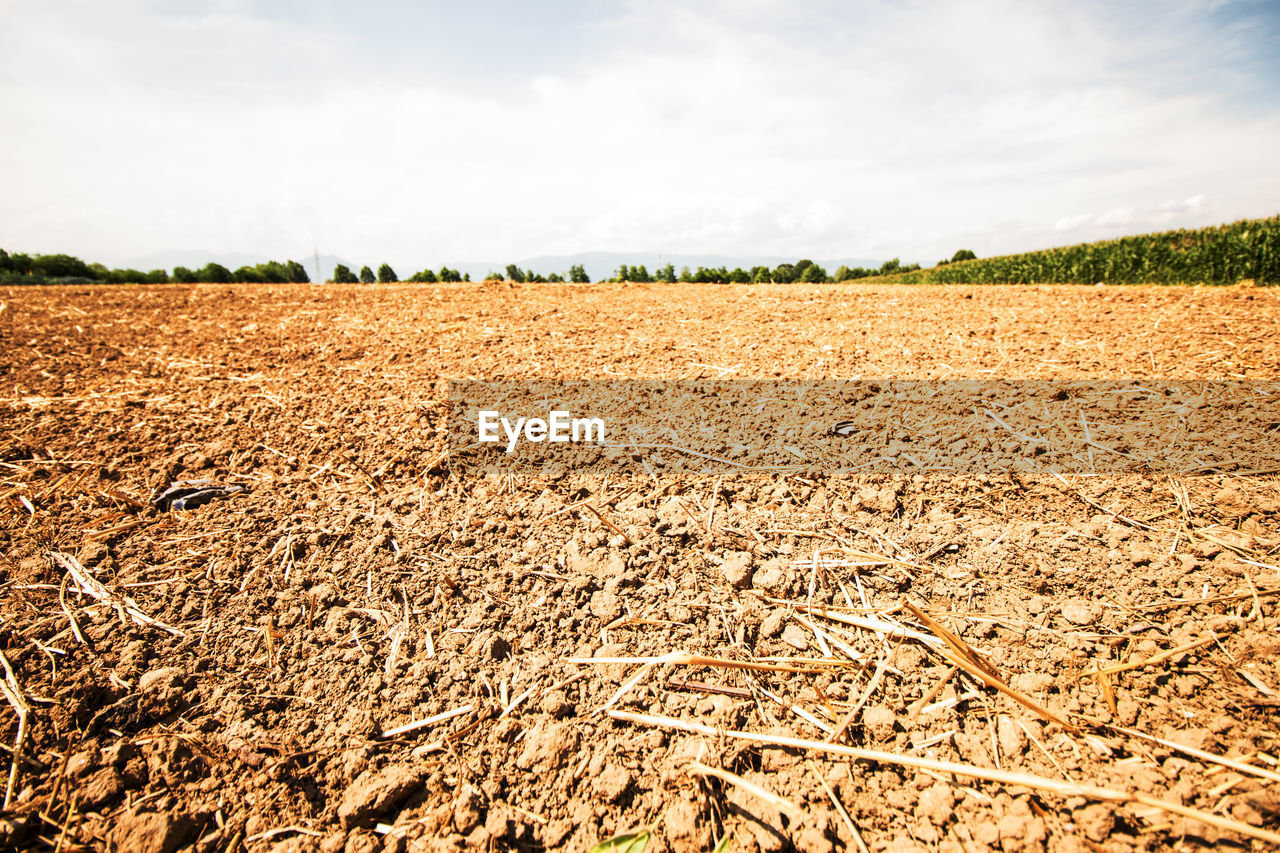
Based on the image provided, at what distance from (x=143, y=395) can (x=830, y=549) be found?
168 inches

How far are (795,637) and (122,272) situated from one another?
69.8 feet

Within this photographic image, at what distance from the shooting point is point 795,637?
1659 millimetres

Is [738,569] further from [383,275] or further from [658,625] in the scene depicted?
[383,275]

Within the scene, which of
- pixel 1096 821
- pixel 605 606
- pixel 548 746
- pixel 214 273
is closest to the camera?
pixel 1096 821

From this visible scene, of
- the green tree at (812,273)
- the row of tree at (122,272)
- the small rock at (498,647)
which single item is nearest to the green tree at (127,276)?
the row of tree at (122,272)

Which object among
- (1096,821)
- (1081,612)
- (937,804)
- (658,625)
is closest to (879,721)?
(937,804)

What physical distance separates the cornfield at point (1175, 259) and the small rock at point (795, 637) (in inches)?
804

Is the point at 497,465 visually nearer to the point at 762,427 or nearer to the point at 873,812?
the point at 762,427

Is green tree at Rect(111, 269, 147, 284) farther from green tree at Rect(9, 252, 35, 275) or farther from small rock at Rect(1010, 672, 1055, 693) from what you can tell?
small rock at Rect(1010, 672, 1055, 693)

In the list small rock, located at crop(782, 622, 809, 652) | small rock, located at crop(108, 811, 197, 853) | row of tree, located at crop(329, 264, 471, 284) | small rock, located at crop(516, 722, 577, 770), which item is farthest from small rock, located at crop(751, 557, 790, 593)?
row of tree, located at crop(329, 264, 471, 284)

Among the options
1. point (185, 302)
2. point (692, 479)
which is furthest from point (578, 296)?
point (185, 302)

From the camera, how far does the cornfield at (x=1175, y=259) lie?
14370 millimetres

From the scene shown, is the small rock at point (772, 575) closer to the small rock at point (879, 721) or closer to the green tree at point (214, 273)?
the small rock at point (879, 721)

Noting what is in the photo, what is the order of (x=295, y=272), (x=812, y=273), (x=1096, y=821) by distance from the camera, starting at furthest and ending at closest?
1. (x=812, y=273)
2. (x=295, y=272)
3. (x=1096, y=821)
